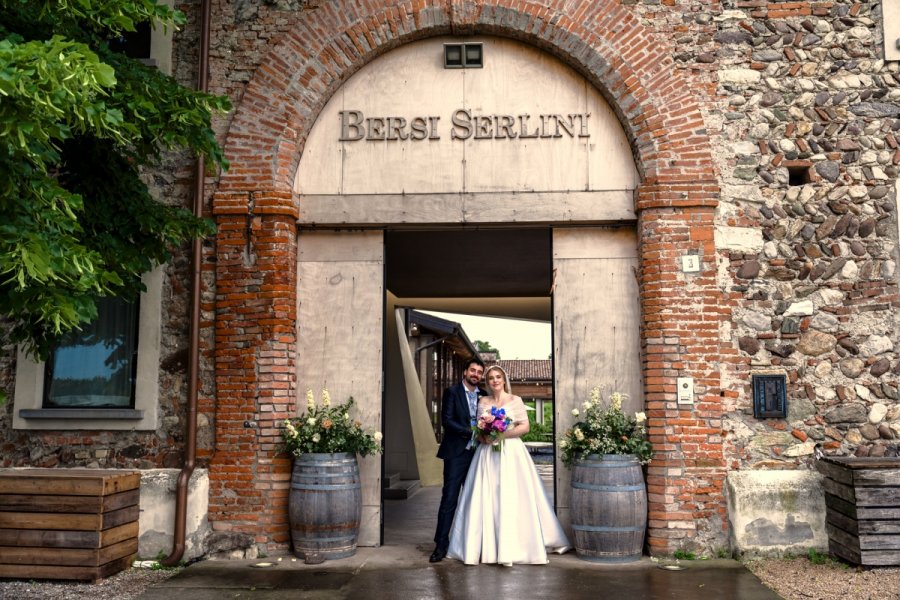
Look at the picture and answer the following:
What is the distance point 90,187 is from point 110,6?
1823mm

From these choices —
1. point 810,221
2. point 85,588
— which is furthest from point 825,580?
point 85,588

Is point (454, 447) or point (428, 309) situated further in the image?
point (428, 309)

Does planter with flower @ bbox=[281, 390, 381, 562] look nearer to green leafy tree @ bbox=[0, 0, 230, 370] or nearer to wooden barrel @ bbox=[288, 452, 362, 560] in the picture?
wooden barrel @ bbox=[288, 452, 362, 560]

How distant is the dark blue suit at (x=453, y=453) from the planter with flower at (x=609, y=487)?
99 cm

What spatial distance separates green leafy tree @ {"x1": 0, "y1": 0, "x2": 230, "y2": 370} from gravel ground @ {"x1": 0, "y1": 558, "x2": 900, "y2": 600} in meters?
1.91

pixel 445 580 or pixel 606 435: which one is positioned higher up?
pixel 606 435

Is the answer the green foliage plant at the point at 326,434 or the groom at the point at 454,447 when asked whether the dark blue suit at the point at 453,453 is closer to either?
the groom at the point at 454,447

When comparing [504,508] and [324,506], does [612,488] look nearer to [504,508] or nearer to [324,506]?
[504,508]

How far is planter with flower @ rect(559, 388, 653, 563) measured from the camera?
22.6 feet

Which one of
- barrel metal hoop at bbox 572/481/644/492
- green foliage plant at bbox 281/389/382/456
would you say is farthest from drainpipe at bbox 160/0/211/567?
barrel metal hoop at bbox 572/481/644/492

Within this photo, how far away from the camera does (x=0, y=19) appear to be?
5555 millimetres

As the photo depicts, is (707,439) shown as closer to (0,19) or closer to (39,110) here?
(39,110)

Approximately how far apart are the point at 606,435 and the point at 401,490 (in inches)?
223

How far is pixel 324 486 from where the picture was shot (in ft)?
23.1
